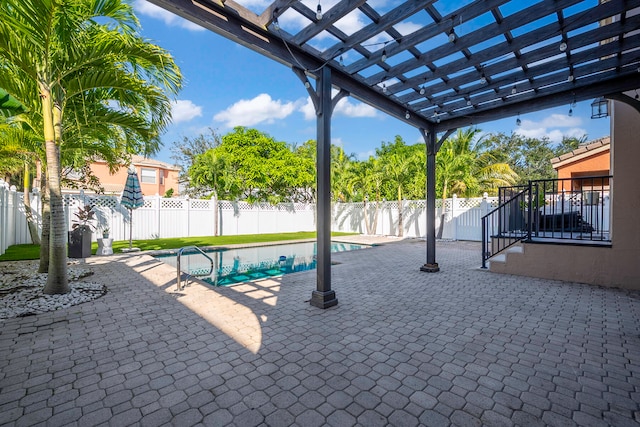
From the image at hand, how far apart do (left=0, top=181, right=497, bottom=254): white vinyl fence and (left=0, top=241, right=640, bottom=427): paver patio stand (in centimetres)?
876

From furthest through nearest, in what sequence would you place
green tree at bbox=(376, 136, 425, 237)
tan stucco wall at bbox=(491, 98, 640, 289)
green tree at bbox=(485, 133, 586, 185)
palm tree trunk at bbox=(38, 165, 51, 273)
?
green tree at bbox=(485, 133, 586, 185) < green tree at bbox=(376, 136, 425, 237) < palm tree trunk at bbox=(38, 165, 51, 273) < tan stucco wall at bbox=(491, 98, 640, 289)

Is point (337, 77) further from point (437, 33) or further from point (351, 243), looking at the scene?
point (351, 243)

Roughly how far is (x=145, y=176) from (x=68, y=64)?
23.4 meters

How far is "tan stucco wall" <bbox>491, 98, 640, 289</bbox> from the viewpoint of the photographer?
5.00 m

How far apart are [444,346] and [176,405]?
8.05 feet

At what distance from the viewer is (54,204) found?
4480 millimetres

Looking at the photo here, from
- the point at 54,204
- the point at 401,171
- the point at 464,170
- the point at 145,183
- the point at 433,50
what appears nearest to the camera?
the point at 433,50

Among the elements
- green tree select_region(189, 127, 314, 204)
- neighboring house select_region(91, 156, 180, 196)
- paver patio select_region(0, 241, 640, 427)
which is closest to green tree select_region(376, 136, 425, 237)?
green tree select_region(189, 127, 314, 204)

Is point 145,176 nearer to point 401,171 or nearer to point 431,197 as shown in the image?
point 401,171

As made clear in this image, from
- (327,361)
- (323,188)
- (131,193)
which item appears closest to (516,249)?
(323,188)

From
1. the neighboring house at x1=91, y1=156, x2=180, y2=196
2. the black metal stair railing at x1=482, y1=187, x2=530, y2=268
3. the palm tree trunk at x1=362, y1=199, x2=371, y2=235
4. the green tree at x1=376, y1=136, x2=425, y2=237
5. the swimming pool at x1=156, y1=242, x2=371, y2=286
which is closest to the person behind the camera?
the black metal stair railing at x1=482, y1=187, x2=530, y2=268

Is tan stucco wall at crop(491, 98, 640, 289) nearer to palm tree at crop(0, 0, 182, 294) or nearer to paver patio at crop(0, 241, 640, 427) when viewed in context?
paver patio at crop(0, 241, 640, 427)

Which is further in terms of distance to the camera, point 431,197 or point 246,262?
point 246,262

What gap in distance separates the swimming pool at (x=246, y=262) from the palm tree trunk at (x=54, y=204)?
219cm
